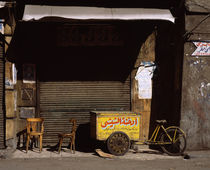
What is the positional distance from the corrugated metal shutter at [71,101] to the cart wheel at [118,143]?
4.39ft

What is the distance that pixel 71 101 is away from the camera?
9.42m

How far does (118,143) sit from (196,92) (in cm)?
264

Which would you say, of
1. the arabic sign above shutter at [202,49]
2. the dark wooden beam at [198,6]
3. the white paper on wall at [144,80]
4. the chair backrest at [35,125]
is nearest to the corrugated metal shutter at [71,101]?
the chair backrest at [35,125]

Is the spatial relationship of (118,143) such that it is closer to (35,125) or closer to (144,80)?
(144,80)

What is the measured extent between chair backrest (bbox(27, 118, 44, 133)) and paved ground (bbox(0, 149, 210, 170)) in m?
0.65

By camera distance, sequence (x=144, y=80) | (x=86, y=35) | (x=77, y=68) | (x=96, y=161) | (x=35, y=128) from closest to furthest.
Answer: (x=96, y=161) < (x=35, y=128) < (x=86, y=35) < (x=77, y=68) < (x=144, y=80)

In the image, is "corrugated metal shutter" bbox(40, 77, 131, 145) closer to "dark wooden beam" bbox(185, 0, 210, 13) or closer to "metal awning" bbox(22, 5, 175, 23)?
"metal awning" bbox(22, 5, 175, 23)

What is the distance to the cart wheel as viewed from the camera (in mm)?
8320

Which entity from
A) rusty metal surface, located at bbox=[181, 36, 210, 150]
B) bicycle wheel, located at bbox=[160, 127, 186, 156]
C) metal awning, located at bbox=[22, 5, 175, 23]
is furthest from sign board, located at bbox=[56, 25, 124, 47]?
bicycle wheel, located at bbox=[160, 127, 186, 156]

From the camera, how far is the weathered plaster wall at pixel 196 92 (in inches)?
338

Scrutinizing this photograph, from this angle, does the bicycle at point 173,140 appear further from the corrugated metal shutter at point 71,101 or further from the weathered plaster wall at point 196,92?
the corrugated metal shutter at point 71,101

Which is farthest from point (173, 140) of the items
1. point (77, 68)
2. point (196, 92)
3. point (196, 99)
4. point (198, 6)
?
point (198, 6)

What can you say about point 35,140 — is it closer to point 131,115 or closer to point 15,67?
point 15,67

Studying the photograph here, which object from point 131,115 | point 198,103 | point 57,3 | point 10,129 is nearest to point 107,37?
point 57,3
